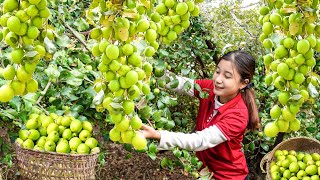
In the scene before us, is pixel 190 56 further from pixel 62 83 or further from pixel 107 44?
pixel 107 44

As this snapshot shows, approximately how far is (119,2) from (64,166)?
1.14 metres

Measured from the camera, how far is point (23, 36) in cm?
92

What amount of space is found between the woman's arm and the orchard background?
0.05m

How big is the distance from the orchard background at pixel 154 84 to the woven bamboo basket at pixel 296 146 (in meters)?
0.18

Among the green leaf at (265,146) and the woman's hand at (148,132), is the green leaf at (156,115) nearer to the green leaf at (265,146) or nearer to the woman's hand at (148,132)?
the woman's hand at (148,132)

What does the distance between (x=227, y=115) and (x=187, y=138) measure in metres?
0.45

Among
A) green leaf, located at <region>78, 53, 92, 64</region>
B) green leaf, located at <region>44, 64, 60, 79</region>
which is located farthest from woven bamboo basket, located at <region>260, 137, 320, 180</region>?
green leaf, located at <region>44, 64, 60, 79</region>

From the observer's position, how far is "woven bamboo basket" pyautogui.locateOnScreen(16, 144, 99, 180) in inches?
73.5

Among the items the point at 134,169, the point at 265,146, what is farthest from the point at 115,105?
the point at 134,169

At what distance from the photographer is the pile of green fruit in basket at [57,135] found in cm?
193

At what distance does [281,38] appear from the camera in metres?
1.00

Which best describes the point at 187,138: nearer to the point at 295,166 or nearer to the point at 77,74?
the point at 77,74

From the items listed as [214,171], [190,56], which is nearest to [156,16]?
[214,171]

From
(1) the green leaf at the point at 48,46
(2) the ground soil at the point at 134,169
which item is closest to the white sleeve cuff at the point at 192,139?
(1) the green leaf at the point at 48,46
